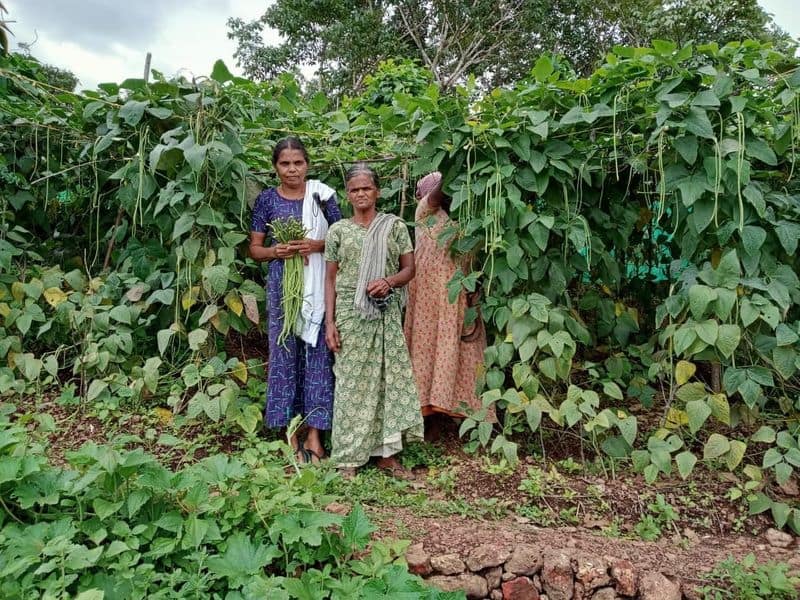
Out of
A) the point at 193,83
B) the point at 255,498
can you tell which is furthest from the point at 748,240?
the point at 193,83

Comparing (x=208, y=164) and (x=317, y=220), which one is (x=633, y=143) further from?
(x=208, y=164)

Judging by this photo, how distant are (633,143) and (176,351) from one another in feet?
8.07

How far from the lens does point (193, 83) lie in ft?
10.1

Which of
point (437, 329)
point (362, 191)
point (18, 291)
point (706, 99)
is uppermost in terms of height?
point (706, 99)

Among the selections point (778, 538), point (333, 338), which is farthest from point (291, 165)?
point (778, 538)

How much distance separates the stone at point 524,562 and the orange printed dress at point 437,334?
981mm

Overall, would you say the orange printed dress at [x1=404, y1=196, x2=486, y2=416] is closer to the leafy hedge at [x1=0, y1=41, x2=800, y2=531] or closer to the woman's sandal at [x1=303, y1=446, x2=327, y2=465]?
the leafy hedge at [x1=0, y1=41, x2=800, y2=531]

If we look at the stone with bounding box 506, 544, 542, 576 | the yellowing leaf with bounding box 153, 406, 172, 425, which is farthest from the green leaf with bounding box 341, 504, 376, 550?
the yellowing leaf with bounding box 153, 406, 172, 425

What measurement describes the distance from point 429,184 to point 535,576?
1859mm

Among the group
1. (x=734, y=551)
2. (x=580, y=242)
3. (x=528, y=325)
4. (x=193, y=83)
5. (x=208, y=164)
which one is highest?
(x=193, y=83)

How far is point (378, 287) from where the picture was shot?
2770 millimetres

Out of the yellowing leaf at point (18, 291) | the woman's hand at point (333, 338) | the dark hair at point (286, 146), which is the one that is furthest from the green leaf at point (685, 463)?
the yellowing leaf at point (18, 291)

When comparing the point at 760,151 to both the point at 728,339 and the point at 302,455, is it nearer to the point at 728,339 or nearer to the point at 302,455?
the point at 728,339

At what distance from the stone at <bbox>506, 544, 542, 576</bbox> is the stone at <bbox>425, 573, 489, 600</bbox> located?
103 mm
